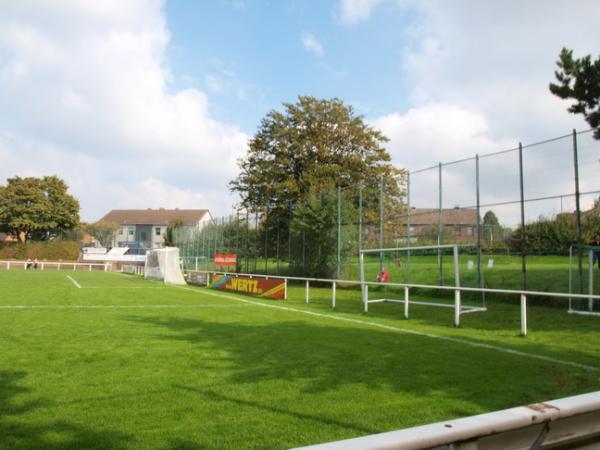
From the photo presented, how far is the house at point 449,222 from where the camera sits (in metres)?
16.1

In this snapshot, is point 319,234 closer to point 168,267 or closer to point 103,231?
point 168,267

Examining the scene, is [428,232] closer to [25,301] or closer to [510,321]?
[510,321]

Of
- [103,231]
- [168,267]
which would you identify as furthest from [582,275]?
[103,231]

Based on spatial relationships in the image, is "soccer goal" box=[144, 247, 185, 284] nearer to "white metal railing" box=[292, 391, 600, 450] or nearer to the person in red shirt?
the person in red shirt

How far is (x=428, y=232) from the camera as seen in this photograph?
58.3 ft

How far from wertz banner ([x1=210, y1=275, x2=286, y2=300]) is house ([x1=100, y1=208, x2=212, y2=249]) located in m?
59.2

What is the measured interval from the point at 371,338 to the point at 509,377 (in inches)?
122

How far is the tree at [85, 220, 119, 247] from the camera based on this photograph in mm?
80500

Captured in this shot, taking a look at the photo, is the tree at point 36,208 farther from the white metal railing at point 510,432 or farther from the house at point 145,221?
the white metal railing at point 510,432

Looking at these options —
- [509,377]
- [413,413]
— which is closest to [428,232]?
[509,377]

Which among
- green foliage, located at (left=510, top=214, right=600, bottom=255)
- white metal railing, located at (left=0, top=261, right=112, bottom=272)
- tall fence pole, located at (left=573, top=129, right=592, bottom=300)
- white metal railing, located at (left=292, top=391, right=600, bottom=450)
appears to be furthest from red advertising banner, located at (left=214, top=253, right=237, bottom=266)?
white metal railing, located at (left=0, top=261, right=112, bottom=272)

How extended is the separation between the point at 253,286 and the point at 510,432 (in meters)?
17.2

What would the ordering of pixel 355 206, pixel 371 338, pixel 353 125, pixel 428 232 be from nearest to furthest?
pixel 371 338 < pixel 428 232 < pixel 355 206 < pixel 353 125

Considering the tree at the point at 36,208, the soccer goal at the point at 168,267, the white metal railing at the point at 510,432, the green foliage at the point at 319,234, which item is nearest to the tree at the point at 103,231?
the tree at the point at 36,208
